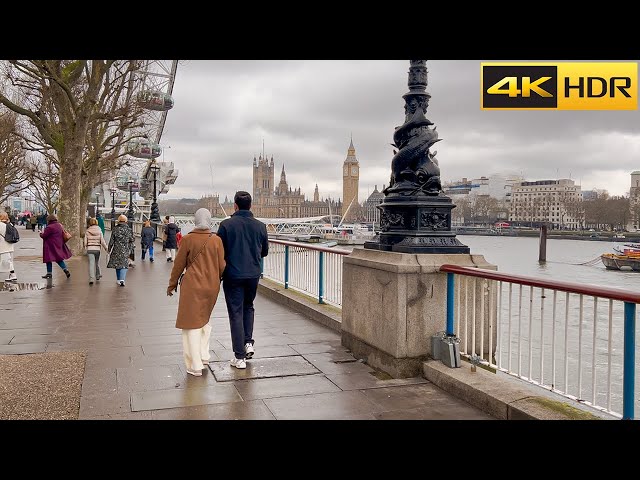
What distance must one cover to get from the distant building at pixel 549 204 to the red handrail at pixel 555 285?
101 metres

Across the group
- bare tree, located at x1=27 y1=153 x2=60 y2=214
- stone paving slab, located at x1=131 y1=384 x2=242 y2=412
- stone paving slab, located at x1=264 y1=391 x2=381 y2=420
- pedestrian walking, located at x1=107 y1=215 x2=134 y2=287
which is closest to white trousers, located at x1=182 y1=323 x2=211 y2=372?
stone paving slab, located at x1=131 y1=384 x2=242 y2=412

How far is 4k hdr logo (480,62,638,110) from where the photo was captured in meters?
7.08

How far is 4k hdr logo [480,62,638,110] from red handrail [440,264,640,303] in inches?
108

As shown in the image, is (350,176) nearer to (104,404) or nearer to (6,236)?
(6,236)

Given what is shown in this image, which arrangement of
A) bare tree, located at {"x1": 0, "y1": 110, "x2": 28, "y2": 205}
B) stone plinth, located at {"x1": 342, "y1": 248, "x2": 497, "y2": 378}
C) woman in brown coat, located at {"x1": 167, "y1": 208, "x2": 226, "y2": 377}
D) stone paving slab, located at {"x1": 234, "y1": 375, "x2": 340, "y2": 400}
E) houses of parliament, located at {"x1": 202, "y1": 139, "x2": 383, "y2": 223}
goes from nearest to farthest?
stone paving slab, located at {"x1": 234, "y1": 375, "x2": 340, "y2": 400}, stone plinth, located at {"x1": 342, "y1": 248, "x2": 497, "y2": 378}, woman in brown coat, located at {"x1": 167, "y1": 208, "x2": 226, "y2": 377}, bare tree, located at {"x1": 0, "y1": 110, "x2": 28, "y2": 205}, houses of parliament, located at {"x1": 202, "y1": 139, "x2": 383, "y2": 223}

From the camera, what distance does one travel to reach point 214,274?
6.08m

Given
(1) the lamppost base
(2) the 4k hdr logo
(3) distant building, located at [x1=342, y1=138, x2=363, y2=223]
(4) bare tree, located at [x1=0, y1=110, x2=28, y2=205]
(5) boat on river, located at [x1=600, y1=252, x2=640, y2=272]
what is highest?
(3) distant building, located at [x1=342, y1=138, x2=363, y2=223]

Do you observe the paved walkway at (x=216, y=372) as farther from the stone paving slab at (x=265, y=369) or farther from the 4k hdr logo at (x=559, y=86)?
the 4k hdr logo at (x=559, y=86)

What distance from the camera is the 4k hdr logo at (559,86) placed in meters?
7.08

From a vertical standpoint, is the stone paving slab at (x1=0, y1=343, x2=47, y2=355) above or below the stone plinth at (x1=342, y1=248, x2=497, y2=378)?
below

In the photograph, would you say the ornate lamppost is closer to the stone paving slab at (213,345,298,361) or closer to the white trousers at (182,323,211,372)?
the stone paving slab at (213,345,298,361)

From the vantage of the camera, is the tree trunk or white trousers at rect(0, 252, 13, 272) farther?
the tree trunk

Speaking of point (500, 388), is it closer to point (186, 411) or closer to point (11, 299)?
point (186, 411)

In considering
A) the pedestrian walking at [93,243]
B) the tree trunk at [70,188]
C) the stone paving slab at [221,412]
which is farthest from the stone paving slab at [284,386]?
the tree trunk at [70,188]
